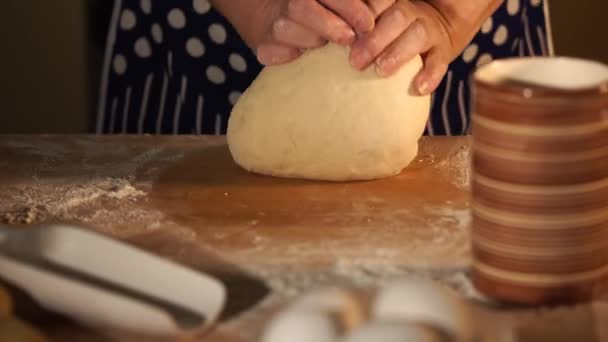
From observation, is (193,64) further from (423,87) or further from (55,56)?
(55,56)

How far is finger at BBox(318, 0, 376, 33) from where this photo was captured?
1.16m

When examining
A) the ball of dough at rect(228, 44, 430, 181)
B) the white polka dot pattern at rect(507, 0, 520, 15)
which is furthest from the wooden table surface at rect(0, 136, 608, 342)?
the white polka dot pattern at rect(507, 0, 520, 15)

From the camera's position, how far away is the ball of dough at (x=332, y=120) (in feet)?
3.77

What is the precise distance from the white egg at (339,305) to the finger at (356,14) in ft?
1.53

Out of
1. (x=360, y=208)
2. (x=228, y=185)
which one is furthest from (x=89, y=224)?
(x=360, y=208)

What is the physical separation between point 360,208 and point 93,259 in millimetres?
332

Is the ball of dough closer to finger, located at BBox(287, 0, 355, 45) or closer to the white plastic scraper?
finger, located at BBox(287, 0, 355, 45)

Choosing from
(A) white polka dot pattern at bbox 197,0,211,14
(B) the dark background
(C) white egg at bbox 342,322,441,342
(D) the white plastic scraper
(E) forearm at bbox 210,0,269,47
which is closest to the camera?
(C) white egg at bbox 342,322,441,342

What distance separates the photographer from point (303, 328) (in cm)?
73

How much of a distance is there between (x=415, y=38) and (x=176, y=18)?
0.53 metres

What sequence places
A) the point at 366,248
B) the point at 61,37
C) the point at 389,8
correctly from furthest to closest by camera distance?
the point at 61,37
the point at 389,8
the point at 366,248

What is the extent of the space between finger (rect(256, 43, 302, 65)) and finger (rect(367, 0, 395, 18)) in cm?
10

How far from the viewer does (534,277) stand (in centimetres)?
83

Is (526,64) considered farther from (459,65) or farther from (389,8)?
(459,65)
